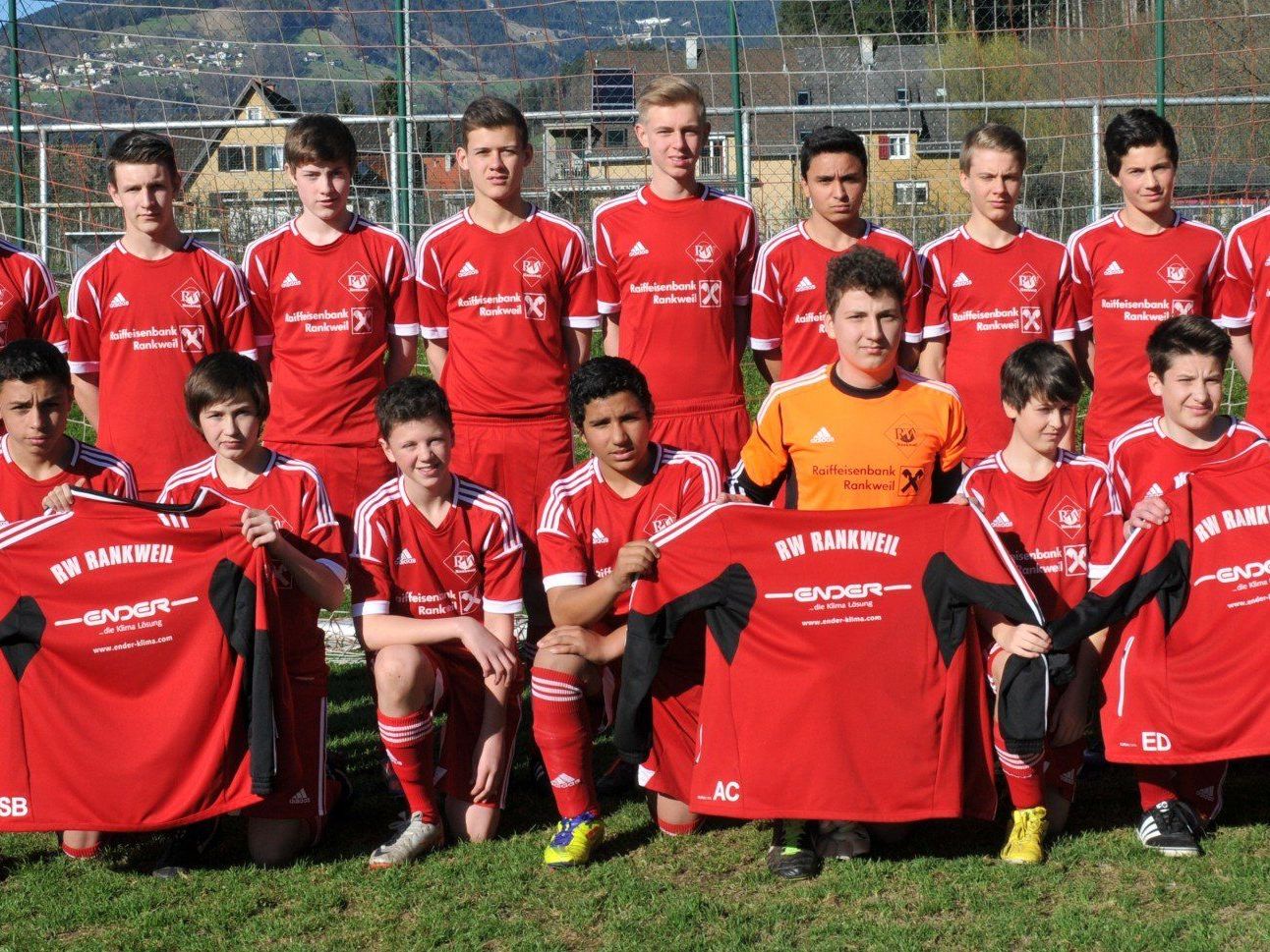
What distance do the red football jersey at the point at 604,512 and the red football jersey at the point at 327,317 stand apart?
118 centimetres

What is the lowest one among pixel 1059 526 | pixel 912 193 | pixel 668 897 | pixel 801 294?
pixel 668 897

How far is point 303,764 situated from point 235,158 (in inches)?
266

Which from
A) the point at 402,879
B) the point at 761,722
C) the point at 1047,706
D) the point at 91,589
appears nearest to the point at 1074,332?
the point at 1047,706

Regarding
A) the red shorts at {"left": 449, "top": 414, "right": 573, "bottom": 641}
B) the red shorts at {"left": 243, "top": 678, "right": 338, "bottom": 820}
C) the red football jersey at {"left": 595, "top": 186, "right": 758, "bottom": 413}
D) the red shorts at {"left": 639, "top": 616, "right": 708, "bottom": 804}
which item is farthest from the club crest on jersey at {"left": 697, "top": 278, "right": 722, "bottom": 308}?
the red shorts at {"left": 243, "top": 678, "right": 338, "bottom": 820}

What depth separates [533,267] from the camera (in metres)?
5.29

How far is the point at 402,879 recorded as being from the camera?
4074 mm

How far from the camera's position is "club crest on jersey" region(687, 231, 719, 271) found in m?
5.22

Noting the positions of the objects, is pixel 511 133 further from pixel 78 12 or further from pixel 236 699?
pixel 78 12

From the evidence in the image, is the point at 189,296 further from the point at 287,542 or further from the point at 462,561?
the point at 462,561

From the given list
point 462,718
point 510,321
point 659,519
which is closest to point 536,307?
point 510,321

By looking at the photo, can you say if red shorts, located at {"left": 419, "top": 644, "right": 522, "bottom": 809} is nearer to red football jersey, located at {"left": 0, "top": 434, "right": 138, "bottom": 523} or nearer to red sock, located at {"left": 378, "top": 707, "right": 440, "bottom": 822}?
red sock, located at {"left": 378, "top": 707, "right": 440, "bottom": 822}

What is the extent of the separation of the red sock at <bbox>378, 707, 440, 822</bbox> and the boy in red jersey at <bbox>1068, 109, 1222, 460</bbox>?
2805 mm

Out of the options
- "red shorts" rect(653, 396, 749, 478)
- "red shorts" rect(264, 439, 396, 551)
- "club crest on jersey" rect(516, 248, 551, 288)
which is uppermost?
"club crest on jersey" rect(516, 248, 551, 288)

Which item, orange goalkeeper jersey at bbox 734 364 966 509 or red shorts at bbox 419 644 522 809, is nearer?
orange goalkeeper jersey at bbox 734 364 966 509
